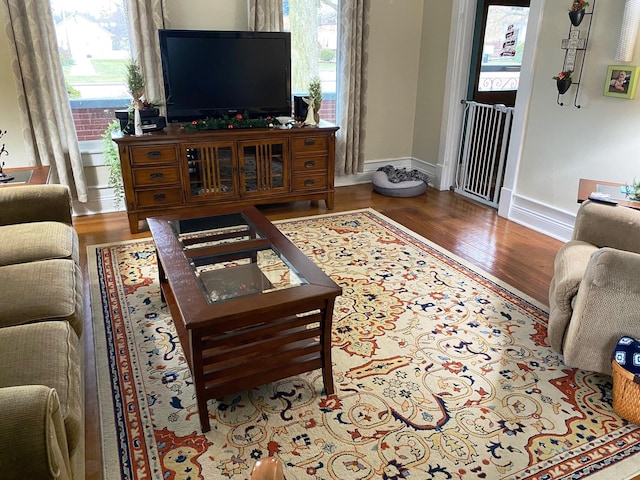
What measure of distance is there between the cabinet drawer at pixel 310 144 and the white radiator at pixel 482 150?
1599 mm

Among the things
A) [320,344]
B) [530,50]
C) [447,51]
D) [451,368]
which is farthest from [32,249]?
[447,51]

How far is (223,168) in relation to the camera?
4180mm

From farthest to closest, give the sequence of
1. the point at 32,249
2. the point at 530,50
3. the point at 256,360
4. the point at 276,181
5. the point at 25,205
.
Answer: the point at 276,181 < the point at 530,50 < the point at 25,205 < the point at 32,249 < the point at 256,360

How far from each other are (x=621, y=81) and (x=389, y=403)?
2.73 m

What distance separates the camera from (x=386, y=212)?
4574mm

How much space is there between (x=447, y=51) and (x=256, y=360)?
3999 millimetres

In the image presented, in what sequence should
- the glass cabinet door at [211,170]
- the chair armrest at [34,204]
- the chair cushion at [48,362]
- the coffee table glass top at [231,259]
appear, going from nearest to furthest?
the chair cushion at [48,362] → the coffee table glass top at [231,259] → the chair armrest at [34,204] → the glass cabinet door at [211,170]

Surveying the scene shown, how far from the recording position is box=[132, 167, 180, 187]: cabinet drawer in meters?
3.89

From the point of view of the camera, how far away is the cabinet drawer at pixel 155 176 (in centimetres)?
389

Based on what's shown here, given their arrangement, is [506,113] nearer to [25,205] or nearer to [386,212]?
[386,212]

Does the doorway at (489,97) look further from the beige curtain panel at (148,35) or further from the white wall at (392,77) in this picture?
the beige curtain panel at (148,35)

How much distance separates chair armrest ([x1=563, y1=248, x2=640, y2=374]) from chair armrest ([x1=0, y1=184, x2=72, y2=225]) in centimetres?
274

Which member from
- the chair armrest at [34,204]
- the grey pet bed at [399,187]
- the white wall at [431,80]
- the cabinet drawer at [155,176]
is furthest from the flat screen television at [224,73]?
the white wall at [431,80]

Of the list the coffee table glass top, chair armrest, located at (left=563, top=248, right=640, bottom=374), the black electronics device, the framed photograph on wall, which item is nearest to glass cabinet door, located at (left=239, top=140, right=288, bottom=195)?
the black electronics device
